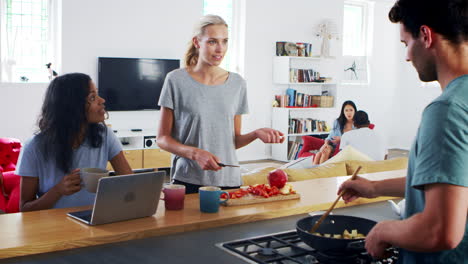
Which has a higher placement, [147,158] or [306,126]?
[306,126]

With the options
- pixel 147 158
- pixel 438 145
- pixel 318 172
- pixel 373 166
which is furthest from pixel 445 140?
pixel 147 158

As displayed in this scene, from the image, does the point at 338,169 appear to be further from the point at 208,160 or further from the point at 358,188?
the point at 358,188

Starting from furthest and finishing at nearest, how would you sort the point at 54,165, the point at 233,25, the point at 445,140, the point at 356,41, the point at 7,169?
the point at 356,41 < the point at 233,25 < the point at 7,169 < the point at 54,165 < the point at 445,140

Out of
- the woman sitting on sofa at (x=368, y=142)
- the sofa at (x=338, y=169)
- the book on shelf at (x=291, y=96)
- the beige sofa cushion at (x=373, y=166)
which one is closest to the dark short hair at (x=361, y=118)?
the woman sitting on sofa at (x=368, y=142)

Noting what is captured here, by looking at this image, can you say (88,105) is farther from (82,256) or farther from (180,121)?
(82,256)

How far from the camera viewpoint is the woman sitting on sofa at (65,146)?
2.23 m

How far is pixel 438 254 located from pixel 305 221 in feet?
1.74

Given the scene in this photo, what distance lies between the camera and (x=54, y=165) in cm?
227

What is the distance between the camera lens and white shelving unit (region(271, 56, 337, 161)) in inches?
330

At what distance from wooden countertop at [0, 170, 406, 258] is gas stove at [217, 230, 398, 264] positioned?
242mm

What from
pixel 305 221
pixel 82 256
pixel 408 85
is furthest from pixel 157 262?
pixel 408 85

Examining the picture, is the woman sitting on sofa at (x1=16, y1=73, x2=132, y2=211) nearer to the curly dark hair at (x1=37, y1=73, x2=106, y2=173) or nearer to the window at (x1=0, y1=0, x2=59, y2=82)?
the curly dark hair at (x1=37, y1=73, x2=106, y2=173)

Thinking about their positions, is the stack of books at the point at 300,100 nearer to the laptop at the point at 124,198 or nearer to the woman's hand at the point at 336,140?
the woman's hand at the point at 336,140

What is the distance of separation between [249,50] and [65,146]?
20.0 feet
